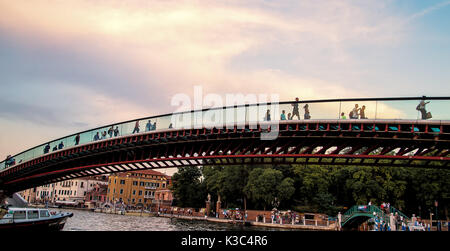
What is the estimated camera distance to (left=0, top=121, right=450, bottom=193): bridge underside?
79.8 feet

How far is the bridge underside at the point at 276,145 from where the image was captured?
2433 centimetres

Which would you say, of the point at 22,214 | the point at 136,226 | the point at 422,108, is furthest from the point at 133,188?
the point at 422,108

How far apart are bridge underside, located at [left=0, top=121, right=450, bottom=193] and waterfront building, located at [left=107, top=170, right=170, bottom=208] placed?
188 feet

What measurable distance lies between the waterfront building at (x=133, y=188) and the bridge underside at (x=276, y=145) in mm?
57263

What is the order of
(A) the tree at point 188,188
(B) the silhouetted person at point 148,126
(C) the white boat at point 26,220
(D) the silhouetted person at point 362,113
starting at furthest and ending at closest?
1. (A) the tree at point 188,188
2. (B) the silhouetted person at point 148,126
3. (D) the silhouetted person at point 362,113
4. (C) the white boat at point 26,220

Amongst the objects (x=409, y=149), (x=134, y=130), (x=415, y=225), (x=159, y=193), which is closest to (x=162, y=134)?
(x=134, y=130)

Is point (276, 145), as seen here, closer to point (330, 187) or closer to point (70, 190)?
point (330, 187)

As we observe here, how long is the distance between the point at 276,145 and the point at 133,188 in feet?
262

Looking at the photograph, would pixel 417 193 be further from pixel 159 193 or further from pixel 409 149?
pixel 159 193

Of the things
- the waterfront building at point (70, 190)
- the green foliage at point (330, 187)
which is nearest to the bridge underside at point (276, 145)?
the green foliage at point (330, 187)

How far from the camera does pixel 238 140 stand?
96.7 feet

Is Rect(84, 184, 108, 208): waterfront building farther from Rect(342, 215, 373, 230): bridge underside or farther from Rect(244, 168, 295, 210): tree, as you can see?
Rect(342, 215, 373, 230): bridge underside

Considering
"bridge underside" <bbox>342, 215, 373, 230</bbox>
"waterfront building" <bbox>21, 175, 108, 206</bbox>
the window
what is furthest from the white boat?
"waterfront building" <bbox>21, 175, 108, 206</bbox>

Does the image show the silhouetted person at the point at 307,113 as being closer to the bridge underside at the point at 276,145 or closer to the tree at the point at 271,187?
the bridge underside at the point at 276,145
